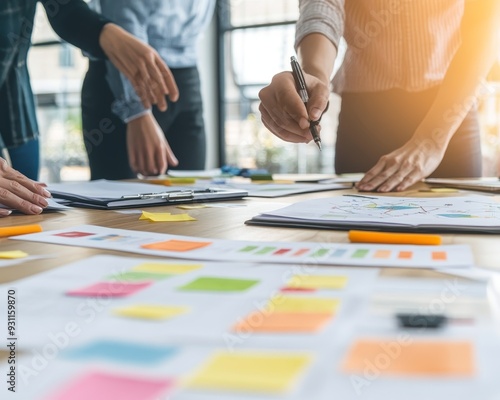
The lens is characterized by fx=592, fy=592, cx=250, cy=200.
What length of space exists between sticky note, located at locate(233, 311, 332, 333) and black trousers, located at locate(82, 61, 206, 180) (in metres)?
1.50

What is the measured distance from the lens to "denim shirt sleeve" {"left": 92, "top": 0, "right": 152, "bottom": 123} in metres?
1.64

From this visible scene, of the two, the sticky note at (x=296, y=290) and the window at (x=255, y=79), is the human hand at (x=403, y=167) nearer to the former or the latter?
the sticky note at (x=296, y=290)

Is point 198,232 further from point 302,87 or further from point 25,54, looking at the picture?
point 25,54

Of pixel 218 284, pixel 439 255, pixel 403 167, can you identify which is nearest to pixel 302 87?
pixel 403 167

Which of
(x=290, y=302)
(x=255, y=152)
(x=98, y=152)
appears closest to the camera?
(x=290, y=302)

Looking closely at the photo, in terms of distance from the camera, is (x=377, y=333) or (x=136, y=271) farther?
(x=136, y=271)

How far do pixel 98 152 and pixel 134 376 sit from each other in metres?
1.60

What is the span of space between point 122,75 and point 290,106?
0.70 meters

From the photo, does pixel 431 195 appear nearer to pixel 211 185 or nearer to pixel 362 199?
pixel 362 199

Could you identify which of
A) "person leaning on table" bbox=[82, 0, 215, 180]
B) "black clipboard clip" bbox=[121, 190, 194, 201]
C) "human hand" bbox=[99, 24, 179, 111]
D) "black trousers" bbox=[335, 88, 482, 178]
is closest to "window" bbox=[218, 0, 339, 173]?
"person leaning on table" bbox=[82, 0, 215, 180]

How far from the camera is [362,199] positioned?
3.20ft

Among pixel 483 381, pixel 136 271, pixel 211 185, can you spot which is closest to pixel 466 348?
pixel 483 381

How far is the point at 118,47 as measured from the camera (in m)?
1.34

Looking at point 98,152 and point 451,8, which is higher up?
point 451,8
